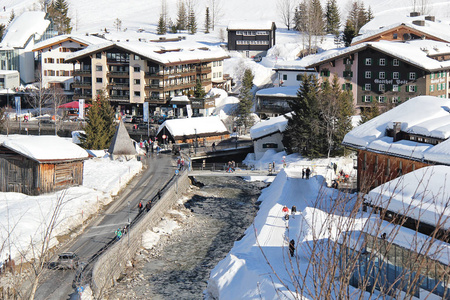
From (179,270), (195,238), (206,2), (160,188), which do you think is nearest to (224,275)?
(179,270)

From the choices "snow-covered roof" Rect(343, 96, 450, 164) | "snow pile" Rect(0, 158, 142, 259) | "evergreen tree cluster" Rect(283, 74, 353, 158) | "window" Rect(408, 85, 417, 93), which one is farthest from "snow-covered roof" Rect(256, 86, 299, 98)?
"snow-covered roof" Rect(343, 96, 450, 164)

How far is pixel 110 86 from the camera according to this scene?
80.0 meters

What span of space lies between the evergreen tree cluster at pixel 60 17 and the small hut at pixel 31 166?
82724mm

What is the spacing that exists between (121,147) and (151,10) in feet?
353

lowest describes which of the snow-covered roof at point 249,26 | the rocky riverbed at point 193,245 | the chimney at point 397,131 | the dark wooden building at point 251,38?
the rocky riverbed at point 193,245

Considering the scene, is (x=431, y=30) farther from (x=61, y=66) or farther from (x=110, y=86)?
(x=61, y=66)

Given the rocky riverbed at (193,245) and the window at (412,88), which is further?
the window at (412,88)

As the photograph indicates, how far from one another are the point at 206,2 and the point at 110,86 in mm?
86009

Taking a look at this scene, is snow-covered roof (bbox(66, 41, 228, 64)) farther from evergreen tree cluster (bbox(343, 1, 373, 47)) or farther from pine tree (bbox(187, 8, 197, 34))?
pine tree (bbox(187, 8, 197, 34))

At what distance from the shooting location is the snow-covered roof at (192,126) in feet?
209

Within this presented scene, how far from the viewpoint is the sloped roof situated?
54750 millimetres

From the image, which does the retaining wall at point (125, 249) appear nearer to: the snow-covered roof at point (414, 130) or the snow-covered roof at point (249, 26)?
the snow-covered roof at point (414, 130)

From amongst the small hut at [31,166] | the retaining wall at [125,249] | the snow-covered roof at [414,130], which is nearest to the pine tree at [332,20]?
the snow-covered roof at [414,130]

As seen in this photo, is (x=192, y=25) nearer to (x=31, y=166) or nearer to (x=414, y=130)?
(x=31, y=166)
